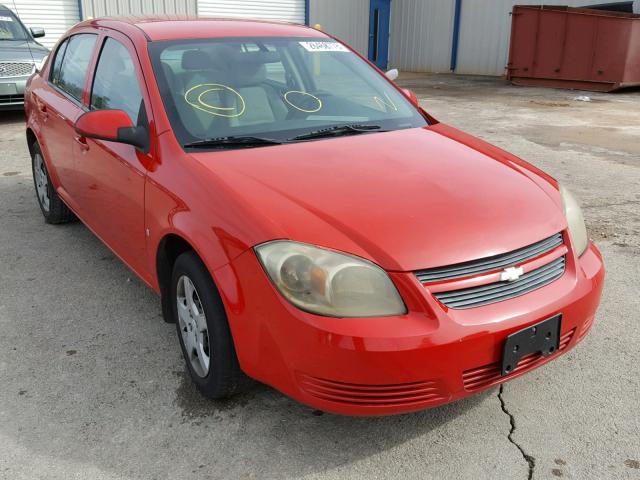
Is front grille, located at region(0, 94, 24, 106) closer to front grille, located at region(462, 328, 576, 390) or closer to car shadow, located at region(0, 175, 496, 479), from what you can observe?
car shadow, located at region(0, 175, 496, 479)

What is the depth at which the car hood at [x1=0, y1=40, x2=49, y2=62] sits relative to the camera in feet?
29.6

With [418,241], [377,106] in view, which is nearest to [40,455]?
[418,241]

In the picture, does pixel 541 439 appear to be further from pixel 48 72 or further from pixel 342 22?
pixel 342 22

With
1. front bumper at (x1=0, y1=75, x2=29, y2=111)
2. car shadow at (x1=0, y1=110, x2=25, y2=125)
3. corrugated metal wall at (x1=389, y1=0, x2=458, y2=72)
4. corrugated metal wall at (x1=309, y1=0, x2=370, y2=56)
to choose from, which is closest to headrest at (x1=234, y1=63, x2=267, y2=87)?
front bumper at (x1=0, y1=75, x2=29, y2=111)

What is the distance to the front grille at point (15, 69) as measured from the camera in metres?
8.84

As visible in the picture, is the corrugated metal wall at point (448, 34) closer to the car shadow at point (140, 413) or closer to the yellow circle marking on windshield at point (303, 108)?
the yellow circle marking on windshield at point (303, 108)

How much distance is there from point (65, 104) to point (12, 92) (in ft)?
19.2

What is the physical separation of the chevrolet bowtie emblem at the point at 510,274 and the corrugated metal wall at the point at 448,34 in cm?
1665

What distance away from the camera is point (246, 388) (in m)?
2.55

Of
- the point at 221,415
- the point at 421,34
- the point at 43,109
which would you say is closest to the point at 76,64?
the point at 43,109

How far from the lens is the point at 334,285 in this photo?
2.03 metres

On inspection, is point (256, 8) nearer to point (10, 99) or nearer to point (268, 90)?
point (10, 99)

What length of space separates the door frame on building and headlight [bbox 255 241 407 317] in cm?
2030

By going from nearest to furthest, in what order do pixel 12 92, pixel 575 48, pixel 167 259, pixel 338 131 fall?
1. pixel 167 259
2. pixel 338 131
3. pixel 12 92
4. pixel 575 48
